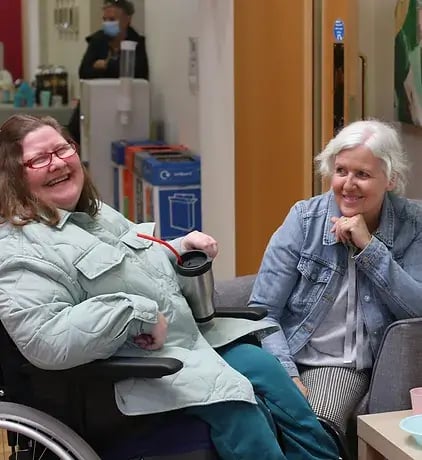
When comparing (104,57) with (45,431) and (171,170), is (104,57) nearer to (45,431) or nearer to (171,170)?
(171,170)

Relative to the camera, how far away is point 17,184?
6.43 feet

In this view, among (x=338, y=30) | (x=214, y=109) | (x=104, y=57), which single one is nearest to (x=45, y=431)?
(x=338, y=30)

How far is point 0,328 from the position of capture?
6.04 ft

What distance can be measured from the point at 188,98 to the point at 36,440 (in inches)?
140

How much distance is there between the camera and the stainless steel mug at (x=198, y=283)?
211 centimetres

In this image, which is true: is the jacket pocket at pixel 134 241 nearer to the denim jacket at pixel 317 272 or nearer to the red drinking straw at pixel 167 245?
the red drinking straw at pixel 167 245

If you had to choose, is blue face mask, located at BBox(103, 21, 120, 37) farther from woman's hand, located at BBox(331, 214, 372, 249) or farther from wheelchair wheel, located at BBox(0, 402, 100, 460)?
wheelchair wheel, located at BBox(0, 402, 100, 460)

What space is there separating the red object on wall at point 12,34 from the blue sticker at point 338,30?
4.79 metres

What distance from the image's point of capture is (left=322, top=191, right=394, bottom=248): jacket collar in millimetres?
2432

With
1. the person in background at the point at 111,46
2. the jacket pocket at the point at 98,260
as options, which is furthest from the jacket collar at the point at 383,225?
the person in background at the point at 111,46

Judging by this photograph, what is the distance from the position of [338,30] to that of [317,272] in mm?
1066

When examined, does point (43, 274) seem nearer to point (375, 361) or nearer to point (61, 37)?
point (375, 361)

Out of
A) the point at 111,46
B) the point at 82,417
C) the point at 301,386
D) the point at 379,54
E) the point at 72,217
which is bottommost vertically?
the point at 301,386

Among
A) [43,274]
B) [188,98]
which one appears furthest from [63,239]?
[188,98]
